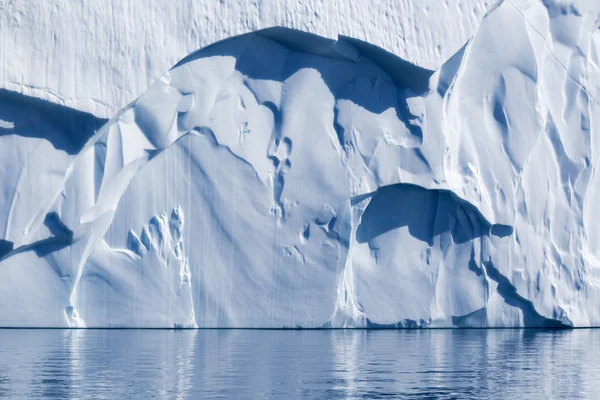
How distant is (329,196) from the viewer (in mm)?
10141

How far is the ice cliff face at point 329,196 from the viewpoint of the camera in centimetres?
959

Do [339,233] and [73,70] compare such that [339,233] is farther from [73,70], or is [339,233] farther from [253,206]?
[73,70]

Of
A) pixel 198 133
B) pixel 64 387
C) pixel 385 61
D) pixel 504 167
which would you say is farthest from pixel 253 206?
pixel 64 387

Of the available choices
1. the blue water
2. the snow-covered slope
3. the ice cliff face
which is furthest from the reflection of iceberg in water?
the snow-covered slope

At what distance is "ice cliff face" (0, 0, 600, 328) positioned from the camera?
9.59 m

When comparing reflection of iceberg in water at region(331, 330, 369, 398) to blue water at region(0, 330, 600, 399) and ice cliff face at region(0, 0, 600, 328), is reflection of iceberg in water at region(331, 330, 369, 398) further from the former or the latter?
ice cliff face at region(0, 0, 600, 328)

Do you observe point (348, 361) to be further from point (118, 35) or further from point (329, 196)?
point (118, 35)

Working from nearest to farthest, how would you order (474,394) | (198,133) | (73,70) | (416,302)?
(474,394) → (73,70) → (198,133) → (416,302)

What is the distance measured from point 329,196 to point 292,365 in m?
4.05

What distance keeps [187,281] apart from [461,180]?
125 inches

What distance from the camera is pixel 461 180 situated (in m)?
10.7

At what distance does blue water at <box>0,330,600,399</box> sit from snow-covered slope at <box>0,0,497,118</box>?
2.31 metres

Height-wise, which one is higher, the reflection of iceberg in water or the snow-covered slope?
the snow-covered slope

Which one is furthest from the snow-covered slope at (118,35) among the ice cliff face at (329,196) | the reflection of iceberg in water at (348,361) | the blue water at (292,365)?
the reflection of iceberg in water at (348,361)
